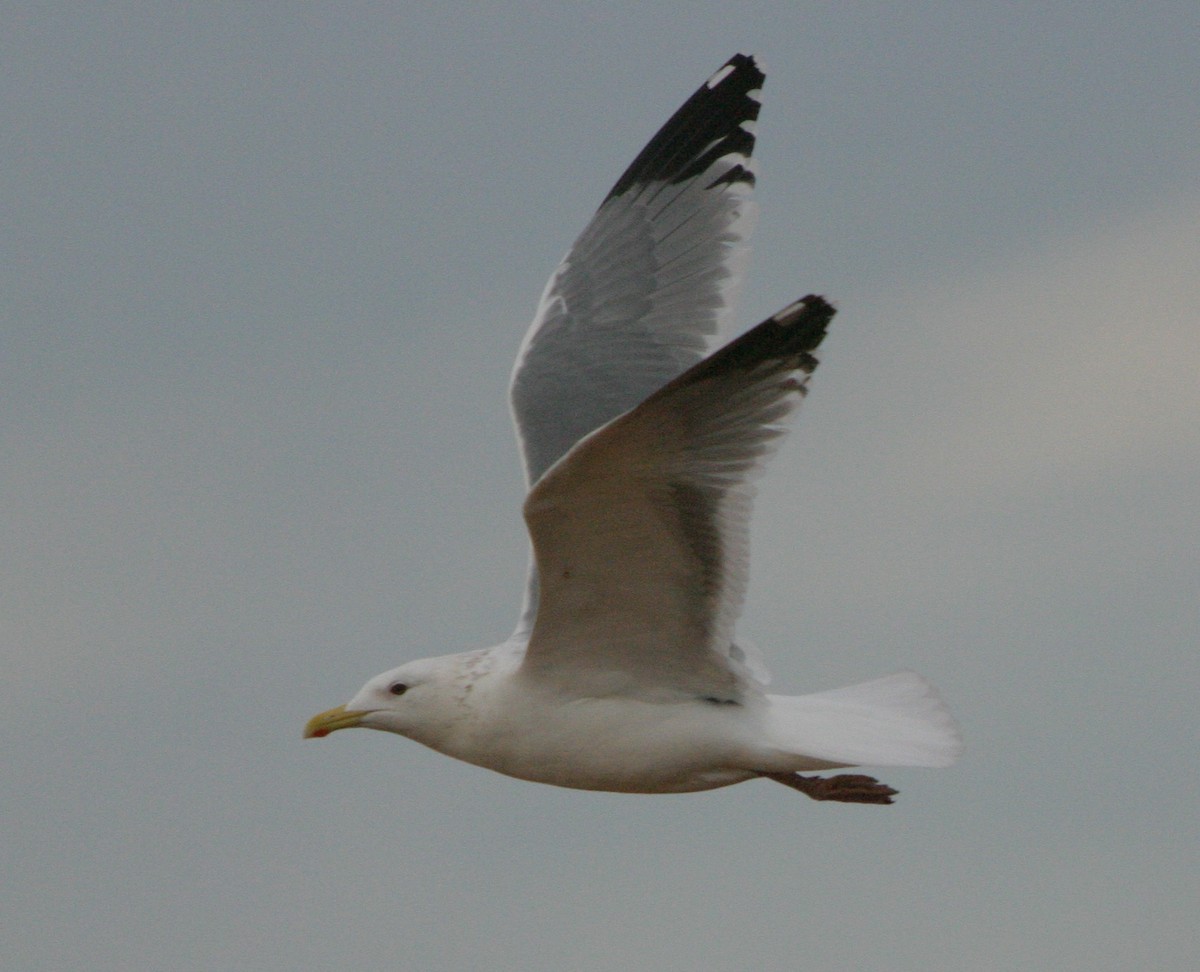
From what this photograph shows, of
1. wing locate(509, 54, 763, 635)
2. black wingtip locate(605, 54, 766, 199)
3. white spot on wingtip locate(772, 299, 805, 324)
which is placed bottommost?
white spot on wingtip locate(772, 299, 805, 324)

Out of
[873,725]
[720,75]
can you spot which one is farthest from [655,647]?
[720,75]

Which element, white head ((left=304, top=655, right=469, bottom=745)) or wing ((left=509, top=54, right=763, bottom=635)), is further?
wing ((left=509, top=54, right=763, bottom=635))

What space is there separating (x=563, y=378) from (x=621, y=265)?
0.70m

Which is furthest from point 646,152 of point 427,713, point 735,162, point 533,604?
point 427,713

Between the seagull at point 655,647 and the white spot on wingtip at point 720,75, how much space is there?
1.38 meters

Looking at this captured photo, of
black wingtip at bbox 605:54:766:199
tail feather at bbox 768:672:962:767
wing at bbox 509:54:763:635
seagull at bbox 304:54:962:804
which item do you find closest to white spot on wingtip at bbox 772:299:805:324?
seagull at bbox 304:54:962:804

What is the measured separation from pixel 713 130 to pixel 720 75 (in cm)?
23

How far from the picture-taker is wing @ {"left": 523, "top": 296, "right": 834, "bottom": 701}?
18.1ft

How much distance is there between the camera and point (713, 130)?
8.23m

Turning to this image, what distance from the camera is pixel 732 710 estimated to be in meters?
6.42

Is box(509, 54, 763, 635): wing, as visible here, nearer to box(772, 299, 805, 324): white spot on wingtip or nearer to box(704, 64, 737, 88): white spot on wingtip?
box(704, 64, 737, 88): white spot on wingtip

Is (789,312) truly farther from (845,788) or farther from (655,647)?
(845,788)

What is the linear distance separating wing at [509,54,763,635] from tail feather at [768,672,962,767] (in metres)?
1.56

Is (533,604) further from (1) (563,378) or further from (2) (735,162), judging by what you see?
(2) (735,162)
